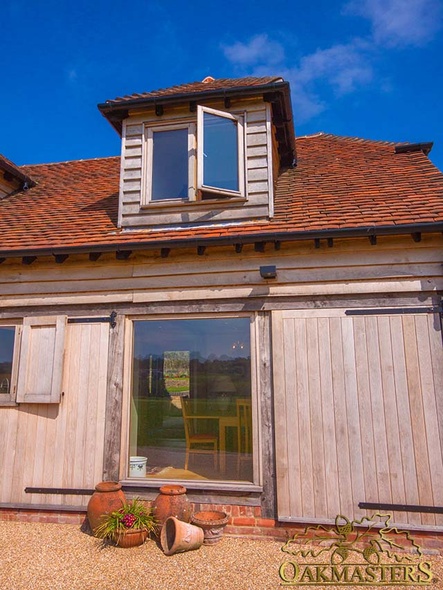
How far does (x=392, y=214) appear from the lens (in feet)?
17.1

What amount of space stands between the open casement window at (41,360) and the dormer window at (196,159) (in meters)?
2.14

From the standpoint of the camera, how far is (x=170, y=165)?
6.24m

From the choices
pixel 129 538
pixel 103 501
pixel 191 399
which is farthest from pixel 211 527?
pixel 191 399

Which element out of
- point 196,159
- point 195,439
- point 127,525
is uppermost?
point 196,159

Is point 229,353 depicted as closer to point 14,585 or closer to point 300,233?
point 300,233

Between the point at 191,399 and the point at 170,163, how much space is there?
3316 millimetres

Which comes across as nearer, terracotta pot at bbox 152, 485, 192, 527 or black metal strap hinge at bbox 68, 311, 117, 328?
terracotta pot at bbox 152, 485, 192, 527

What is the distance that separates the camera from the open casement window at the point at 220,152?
588 cm

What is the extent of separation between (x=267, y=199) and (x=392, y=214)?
1.58 m

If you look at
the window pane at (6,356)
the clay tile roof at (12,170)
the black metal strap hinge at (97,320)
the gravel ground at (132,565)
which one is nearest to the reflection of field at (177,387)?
the black metal strap hinge at (97,320)

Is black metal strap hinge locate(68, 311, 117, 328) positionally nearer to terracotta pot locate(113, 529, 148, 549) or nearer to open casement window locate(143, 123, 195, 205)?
open casement window locate(143, 123, 195, 205)

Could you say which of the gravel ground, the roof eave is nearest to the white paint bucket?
the gravel ground

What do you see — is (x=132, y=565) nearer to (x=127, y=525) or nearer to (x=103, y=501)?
(x=127, y=525)

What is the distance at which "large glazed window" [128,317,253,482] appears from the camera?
532 cm
